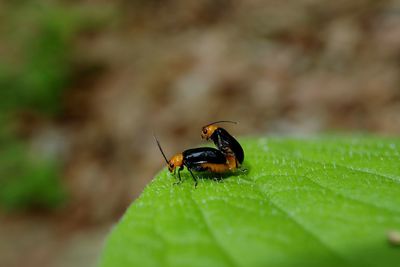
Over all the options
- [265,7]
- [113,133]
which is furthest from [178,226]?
[265,7]

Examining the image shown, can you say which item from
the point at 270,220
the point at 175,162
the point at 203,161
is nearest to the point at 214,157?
the point at 203,161

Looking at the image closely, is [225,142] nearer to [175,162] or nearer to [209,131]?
[209,131]

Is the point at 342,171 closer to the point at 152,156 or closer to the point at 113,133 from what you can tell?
the point at 152,156

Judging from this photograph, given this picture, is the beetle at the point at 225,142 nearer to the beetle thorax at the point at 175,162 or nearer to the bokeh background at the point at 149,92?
the beetle thorax at the point at 175,162

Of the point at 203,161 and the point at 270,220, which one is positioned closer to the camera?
the point at 270,220

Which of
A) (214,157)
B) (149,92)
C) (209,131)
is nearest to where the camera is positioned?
(214,157)

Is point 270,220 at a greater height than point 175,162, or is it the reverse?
point 175,162
